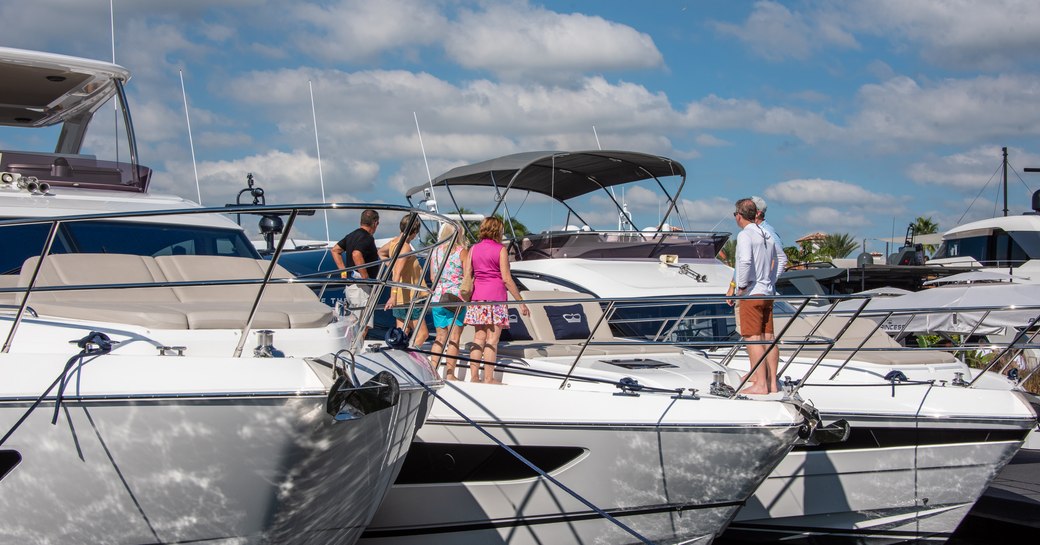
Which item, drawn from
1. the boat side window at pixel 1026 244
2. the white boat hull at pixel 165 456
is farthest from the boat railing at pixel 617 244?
the boat side window at pixel 1026 244

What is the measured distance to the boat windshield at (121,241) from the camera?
5227 mm

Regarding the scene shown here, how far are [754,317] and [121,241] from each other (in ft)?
12.9

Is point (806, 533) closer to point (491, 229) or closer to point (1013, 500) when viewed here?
point (1013, 500)

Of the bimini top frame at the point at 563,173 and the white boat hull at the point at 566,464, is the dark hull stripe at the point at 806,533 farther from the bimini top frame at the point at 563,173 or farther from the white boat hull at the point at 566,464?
the bimini top frame at the point at 563,173

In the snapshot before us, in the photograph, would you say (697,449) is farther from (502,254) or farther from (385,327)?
(385,327)

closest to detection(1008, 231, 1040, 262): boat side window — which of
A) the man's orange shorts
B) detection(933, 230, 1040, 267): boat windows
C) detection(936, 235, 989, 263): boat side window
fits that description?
detection(933, 230, 1040, 267): boat windows

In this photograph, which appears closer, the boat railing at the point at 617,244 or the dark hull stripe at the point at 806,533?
the dark hull stripe at the point at 806,533

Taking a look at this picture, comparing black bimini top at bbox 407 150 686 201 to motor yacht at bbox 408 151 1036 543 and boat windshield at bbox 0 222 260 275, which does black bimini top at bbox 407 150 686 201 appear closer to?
motor yacht at bbox 408 151 1036 543

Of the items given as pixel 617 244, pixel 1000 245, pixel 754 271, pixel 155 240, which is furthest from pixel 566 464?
pixel 1000 245

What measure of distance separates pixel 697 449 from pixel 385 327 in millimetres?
2880

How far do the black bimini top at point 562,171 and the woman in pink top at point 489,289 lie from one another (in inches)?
117

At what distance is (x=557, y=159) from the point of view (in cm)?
992

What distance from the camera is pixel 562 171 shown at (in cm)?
1048

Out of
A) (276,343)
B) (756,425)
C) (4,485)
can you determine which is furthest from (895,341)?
(4,485)
